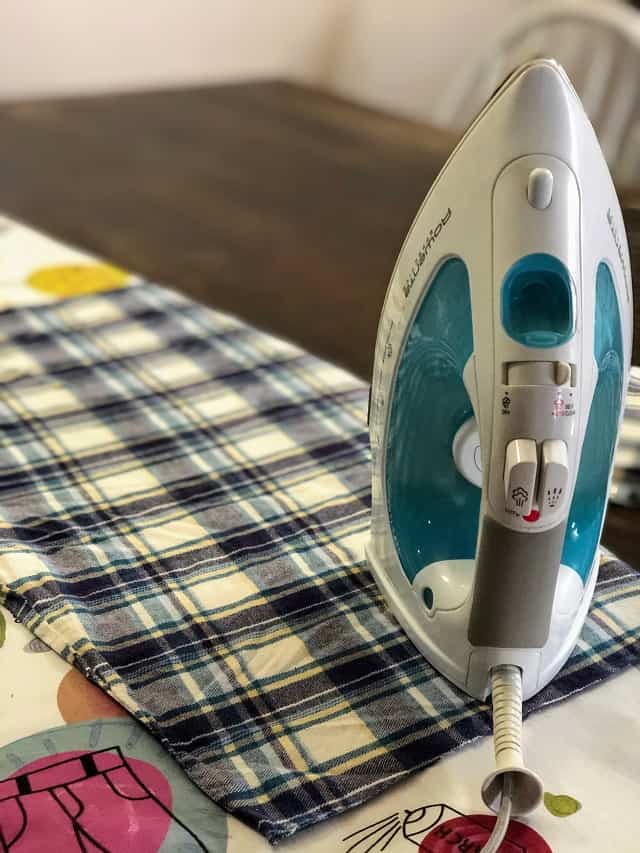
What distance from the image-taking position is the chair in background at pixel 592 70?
180cm

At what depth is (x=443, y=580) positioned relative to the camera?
59cm

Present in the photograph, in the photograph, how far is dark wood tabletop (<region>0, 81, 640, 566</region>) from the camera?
1.09 m

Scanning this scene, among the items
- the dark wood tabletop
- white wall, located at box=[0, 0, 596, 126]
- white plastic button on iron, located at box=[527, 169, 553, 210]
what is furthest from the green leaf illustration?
white wall, located at box=[0, 0, 596, 126]

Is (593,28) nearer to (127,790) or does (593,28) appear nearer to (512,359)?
(512,359)

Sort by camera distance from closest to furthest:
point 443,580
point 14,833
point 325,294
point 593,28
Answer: point 14,833, point 443,580, point 325,294, point 593,28

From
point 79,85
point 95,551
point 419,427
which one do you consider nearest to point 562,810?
point 419,427

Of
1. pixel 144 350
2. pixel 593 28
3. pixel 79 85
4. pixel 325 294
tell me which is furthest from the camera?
pixel 79 85

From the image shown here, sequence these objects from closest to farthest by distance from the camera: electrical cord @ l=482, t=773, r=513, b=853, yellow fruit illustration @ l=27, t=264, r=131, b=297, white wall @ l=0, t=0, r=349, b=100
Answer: electrical cord @ l=482, t=773, r=513, b=853
yellow fruit illustration @ l=27, t=264, r=131, b=297
white wall @ l=0, t=0, r=349, b=100

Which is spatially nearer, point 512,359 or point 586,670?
point 512,359

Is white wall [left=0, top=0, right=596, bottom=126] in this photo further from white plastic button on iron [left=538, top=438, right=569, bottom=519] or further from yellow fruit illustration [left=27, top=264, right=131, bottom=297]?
white plastic button on iron [left=538, top=438, right=569, bottom=519]

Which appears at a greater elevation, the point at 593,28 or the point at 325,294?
the point at 593,28

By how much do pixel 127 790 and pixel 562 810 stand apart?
0.70ft

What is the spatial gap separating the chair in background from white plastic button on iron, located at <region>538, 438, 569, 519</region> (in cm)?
135

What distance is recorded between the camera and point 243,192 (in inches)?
52.8
